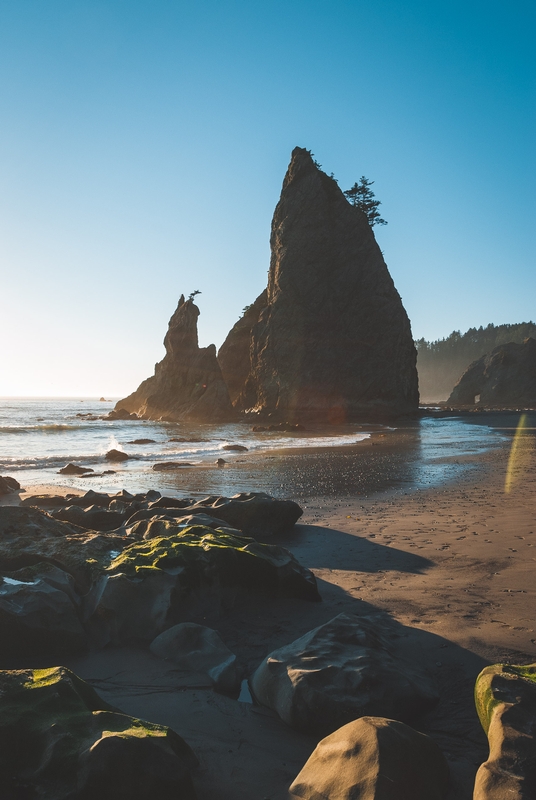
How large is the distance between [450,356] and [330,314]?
12415 cm

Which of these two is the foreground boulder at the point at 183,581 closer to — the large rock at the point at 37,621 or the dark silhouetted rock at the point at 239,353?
the large rock at the point at 37,621

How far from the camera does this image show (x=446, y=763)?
2.35 metres

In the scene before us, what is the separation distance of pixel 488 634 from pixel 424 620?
0.51 meters

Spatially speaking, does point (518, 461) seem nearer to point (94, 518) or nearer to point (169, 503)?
point (169, 503)

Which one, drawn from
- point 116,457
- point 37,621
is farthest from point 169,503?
point 116,457

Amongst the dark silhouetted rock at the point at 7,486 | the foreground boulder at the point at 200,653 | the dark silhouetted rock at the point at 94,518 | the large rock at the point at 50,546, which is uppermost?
the large rock at the point at 50,546

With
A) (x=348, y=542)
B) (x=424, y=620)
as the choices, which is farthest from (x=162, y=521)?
(x=424, y=620)

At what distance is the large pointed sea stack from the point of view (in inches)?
2061

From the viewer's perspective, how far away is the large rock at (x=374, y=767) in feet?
6.73

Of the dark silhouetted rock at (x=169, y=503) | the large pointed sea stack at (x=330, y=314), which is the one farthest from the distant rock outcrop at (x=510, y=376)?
the dark silhouetted rock at (x=169, y=503)

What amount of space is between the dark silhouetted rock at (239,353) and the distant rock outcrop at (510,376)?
37764 mm

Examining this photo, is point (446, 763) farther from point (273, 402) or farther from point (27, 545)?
point (273, 402)

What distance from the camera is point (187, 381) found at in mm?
62719

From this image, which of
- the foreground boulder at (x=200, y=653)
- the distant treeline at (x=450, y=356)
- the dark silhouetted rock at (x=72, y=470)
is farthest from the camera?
the distant treeline at (x=450, y=356)
